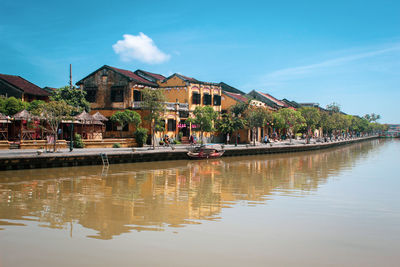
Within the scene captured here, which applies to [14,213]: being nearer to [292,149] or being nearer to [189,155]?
[189,155]

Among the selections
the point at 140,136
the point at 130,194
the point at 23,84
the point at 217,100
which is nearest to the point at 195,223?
the point at 130,194

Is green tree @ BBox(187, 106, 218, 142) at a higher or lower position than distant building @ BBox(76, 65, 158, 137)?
lower

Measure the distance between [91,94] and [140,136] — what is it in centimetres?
1105

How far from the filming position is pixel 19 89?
40750 millimetres

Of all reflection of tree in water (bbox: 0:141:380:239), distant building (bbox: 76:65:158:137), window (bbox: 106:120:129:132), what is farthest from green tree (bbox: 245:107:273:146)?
reflection of tree in water (bbox: 0:141:380:239)

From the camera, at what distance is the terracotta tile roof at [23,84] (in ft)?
135

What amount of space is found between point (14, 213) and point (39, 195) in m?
3.21

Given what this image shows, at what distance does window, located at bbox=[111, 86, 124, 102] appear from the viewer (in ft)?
125

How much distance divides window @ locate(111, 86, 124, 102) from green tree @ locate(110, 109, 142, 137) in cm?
469

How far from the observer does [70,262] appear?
712cm

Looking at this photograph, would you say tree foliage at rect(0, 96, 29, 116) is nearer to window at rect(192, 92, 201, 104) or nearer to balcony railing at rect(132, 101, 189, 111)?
balcony railing at rect(132, 101, 189, 111)

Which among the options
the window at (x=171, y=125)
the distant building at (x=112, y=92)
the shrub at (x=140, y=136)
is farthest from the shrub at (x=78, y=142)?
the window at (x=171, y=125)

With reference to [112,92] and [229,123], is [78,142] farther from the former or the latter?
[229,123]

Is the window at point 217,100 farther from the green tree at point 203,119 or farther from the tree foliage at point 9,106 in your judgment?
the tree foliage at point 9,106
